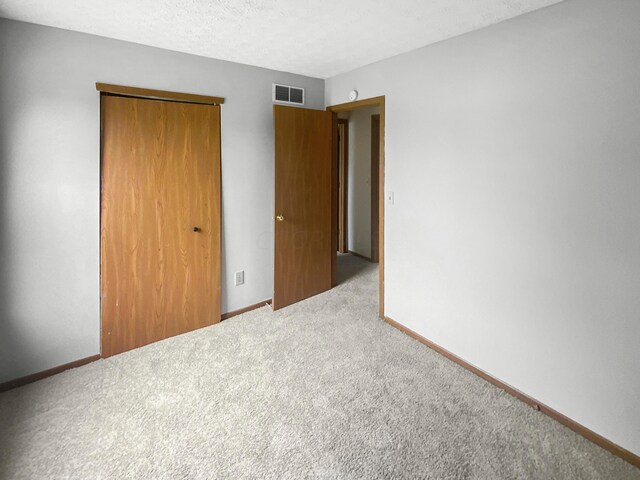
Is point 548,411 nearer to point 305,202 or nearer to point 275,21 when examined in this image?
point 305,202

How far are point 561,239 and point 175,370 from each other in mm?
2517

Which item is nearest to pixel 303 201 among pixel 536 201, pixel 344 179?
pixel 536 201

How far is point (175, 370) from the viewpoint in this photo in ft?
7.78

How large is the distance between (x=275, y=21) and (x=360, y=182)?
3.37 meters

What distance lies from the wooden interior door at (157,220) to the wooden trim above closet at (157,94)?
4 centimetres

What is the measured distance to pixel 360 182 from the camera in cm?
534

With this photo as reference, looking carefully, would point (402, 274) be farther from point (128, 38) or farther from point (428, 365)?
point (128, 38)

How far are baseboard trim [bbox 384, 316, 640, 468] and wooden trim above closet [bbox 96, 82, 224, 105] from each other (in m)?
2.59

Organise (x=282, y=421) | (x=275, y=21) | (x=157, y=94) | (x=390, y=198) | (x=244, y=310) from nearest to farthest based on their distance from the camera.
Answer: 1. (x=282, y=421)
2. (x=275, y=21)
3. (x=157, y=94)
4. (x=390, y=198)
5. (x=244, y=310)

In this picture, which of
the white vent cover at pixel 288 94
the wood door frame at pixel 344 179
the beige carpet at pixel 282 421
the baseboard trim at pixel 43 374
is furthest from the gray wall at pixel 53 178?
the wood door frame at pixel 344 179

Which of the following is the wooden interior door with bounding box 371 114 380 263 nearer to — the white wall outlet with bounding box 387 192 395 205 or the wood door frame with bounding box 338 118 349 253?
the wood door frame with bounding box 338 118 349 253

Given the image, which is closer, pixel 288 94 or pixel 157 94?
pixel 157 94

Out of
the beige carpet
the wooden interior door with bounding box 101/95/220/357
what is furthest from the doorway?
the beige carpet

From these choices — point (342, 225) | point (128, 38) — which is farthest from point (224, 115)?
point (342, 225)
